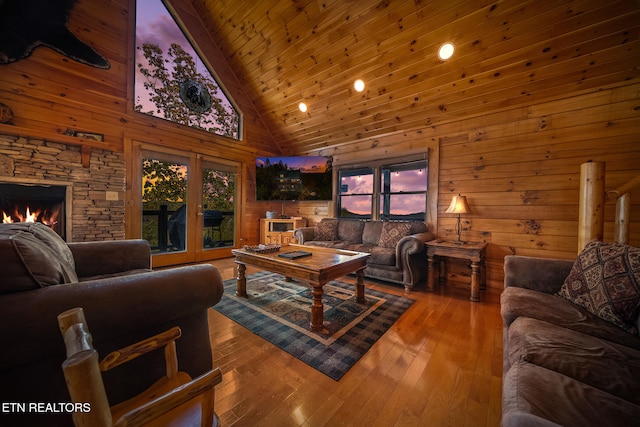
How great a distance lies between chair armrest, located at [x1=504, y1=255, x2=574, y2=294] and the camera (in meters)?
1.68

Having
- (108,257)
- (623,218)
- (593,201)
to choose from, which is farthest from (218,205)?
(623,218)

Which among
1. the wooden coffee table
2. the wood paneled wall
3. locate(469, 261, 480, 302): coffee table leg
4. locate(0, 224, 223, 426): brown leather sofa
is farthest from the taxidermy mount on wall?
locate(469, 261, 480, 302): coffee table leg

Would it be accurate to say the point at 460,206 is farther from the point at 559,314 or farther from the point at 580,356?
the point at 580,356

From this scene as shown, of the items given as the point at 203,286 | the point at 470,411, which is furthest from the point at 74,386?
the point at 470,411

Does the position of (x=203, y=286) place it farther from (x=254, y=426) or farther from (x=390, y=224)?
(x=390, y=224)

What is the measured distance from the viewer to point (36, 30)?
2.84 metres

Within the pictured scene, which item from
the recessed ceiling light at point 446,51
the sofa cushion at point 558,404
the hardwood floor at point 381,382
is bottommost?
the hardwood floor at point 381,382

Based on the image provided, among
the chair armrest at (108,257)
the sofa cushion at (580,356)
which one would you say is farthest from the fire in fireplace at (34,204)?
the sofa cushion at (580,356)

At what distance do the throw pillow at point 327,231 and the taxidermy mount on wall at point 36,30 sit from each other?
4.01 meters

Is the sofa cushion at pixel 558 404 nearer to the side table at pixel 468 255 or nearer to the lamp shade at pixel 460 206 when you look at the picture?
the side table at pixel 468 255

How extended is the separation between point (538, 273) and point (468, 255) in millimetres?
979

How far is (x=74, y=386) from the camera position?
0.41 meters

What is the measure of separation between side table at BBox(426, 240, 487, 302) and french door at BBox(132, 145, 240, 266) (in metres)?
3.67

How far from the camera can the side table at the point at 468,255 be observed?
8.68 ft
